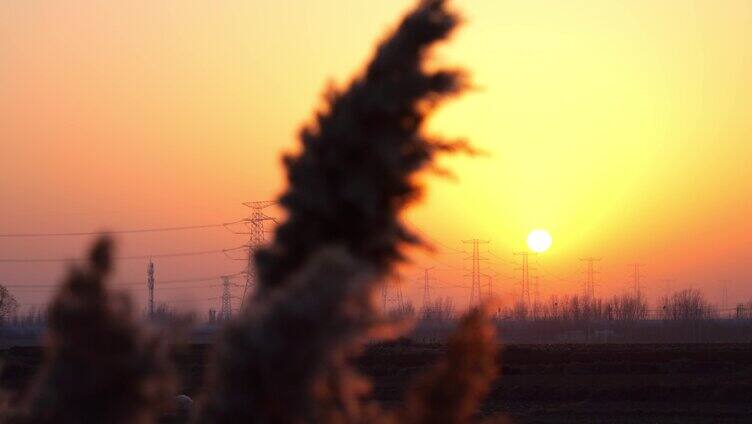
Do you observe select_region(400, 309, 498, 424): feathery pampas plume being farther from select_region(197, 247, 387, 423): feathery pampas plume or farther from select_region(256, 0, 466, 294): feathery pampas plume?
select_region(197, 247, 387, 423): feathery pampas plume

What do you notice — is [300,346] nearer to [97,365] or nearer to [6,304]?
[97,365]

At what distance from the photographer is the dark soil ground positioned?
31.0 m

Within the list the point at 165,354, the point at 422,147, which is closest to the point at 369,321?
the point at 165,354

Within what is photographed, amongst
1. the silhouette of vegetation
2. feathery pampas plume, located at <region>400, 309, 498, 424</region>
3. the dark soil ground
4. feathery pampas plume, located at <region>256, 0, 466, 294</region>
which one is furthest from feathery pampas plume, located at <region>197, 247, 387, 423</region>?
the silhouette of vegetation

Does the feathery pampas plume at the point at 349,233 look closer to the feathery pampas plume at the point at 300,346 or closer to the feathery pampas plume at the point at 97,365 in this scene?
A: the feathery pampas plume at the point at 300,346

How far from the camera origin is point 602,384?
121 ft

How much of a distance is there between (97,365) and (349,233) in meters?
1.03

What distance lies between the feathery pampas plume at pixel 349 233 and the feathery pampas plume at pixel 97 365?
22 centimetres

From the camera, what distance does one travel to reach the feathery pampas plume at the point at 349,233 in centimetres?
301

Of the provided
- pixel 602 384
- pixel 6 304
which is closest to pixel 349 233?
pixel 602 384

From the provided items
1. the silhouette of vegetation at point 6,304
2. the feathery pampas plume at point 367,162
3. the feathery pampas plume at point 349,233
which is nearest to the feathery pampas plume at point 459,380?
the feathery pampas plume at point 349,233

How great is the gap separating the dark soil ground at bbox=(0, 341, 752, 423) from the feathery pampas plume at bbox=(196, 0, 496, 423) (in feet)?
78.0

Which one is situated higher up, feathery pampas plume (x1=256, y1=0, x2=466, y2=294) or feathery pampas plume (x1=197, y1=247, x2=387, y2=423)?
feathery pampas plume (x1=256, y1=0, x2=466, y2=294)

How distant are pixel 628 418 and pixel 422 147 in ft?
92.0
